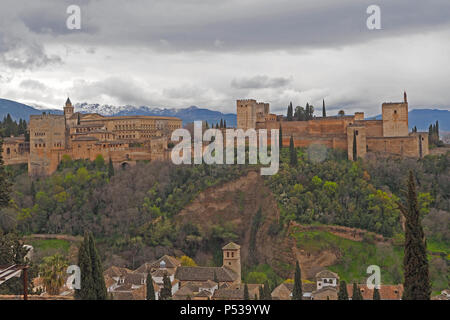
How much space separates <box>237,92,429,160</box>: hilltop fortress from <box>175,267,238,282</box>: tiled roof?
56.6 feet

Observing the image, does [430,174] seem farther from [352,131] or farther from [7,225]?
[7,225]

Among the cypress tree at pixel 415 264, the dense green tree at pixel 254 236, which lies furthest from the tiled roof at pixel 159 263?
the cypress tree at pixel 415 264

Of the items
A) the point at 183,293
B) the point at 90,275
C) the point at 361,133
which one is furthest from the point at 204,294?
the point at 361,133

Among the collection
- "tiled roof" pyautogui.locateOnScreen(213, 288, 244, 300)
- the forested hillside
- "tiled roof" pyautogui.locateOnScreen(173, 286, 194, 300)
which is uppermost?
the forested hillside

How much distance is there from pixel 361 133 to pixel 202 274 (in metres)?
19.6

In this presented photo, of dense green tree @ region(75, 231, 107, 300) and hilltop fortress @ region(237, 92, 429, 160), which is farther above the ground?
hilltop fortress @ region(237, 92, 429, 160)

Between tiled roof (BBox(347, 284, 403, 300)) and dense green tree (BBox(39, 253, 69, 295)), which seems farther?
tiled roof (BBox(347, 284, 403, 300))

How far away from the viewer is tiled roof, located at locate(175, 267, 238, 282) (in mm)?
35531

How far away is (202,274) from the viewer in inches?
1416

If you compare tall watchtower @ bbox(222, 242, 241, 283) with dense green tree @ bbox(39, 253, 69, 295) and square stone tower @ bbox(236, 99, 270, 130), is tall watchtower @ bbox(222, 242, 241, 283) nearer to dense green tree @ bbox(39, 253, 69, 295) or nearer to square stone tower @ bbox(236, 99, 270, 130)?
dense green tree @ bbox(39, 253, 69, 295)

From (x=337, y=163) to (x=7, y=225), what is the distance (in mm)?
31874

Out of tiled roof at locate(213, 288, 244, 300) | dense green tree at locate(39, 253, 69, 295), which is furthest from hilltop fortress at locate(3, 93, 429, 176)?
tiled roof at locate(213, 288, 244, 300)

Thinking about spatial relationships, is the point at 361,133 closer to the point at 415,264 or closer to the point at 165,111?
the point at 415,264
